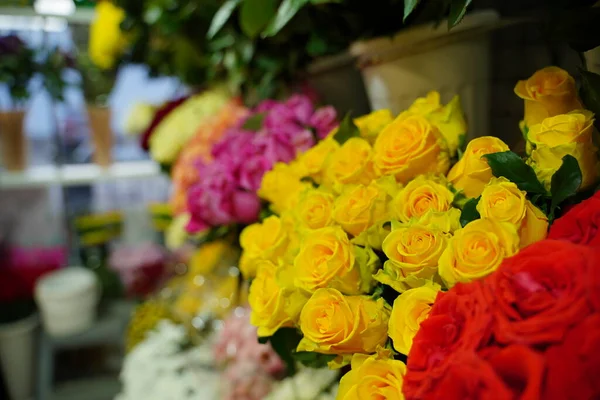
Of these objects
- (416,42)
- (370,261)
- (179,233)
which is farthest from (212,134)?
(370,261)

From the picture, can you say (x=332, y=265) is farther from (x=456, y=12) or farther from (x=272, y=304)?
(x=456, y=12)

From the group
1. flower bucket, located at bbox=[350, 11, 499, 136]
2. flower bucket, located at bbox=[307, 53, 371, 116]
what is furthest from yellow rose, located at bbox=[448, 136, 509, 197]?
flower bucket, located at bbox=[307, 53, 371, 116]

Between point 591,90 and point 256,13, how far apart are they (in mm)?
392

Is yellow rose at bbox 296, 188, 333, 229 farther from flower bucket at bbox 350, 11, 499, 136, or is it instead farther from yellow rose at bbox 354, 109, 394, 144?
flower bucket at bbox 350, 11, 499, 136

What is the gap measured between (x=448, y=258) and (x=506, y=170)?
3.4 inches

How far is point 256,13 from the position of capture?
0.65 m

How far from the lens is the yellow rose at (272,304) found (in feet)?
1.40

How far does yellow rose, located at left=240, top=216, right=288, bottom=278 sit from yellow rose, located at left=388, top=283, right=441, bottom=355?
0.14m

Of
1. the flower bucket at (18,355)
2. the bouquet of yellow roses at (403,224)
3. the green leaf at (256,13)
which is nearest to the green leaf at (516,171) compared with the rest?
the bouquet of yellow roses at (403,224)

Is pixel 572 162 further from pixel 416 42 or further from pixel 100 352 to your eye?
pixel 100 352

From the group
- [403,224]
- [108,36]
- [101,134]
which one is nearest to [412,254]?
[403,224]

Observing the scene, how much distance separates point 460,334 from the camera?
0.29 metres

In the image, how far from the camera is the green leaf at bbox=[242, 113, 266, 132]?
758 mm

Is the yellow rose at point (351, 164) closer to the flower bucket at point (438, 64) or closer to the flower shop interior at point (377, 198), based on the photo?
the flower shop interior at point (377, 198)
